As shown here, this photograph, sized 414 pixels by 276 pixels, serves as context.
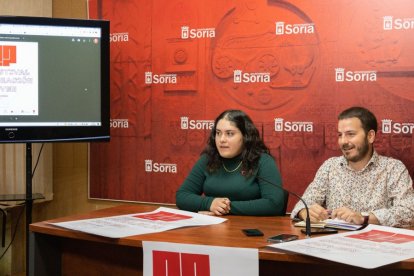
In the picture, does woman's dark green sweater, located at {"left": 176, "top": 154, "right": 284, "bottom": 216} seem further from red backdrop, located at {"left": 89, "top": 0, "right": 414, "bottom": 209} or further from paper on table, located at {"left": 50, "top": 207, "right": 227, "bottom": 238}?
red backdrop, located at {"left": 89, "top": 0, "right": 414, "bottom": 209}

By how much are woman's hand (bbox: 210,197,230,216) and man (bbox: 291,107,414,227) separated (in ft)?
1.24

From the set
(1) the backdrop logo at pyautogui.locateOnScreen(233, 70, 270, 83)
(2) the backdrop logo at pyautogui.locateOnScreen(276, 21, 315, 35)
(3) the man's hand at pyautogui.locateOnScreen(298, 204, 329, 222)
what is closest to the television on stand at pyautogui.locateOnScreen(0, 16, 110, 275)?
(1) the backdrop logo at pyautogui.locateOnScreen(233, 70, 270, 83)

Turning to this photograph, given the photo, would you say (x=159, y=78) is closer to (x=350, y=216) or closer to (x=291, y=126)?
(x=291, y=126)

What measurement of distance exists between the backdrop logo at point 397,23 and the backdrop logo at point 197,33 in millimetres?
A: 1093

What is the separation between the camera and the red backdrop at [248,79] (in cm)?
329

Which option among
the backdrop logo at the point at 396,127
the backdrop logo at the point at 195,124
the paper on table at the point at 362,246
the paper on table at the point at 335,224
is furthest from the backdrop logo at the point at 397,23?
the paper on table at the point at 362,246

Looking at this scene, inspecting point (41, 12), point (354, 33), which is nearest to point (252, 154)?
point (354, 33)

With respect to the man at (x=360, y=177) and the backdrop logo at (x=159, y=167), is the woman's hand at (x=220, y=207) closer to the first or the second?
the man at (x=360, y=177)

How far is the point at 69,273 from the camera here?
259 centimetres

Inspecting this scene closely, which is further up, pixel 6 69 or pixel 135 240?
pixel 6 69

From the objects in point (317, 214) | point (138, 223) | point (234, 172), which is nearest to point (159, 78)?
point (234, 172)

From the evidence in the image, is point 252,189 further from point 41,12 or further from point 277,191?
point 41,12

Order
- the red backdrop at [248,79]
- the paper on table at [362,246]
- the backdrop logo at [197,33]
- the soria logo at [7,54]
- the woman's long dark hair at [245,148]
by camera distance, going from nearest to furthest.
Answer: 1. the paper on table at [362,246]
2. the woman's long dark hair at [245,148]
3. the red backdrop at [248,79]
4. the soria logo at [7,54]
5. the backdrop logo at [197,33]

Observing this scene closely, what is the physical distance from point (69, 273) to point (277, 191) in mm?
1138
